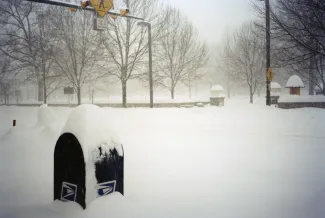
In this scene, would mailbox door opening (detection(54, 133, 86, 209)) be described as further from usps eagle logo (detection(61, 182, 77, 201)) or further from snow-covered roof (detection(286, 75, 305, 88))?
snow-covered roof (detection(286, 75, 305, 88))

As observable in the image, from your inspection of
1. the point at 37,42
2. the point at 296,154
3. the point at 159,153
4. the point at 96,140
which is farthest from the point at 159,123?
the point at 37,42

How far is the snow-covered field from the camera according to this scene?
3.07 meters

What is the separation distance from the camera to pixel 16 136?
7.43 metres

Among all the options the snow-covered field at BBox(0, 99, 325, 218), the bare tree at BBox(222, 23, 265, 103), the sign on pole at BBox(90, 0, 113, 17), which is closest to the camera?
the snow-covered field at BBox(0, 99, 325, 218)

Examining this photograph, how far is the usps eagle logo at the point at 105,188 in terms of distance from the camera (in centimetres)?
275

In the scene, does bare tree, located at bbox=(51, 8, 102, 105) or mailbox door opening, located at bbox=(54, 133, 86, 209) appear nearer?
mailbox door opening, located at bbox=(54, 133, 86, 209)

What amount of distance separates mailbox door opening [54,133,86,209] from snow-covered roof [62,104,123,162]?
80 mm

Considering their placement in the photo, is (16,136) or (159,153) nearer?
(159,153)

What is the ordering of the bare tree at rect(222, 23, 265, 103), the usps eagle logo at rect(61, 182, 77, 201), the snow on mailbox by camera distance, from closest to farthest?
the snow on mailbox < the usps eagle logo at rect(61, 182, 77, 201) < the bare tree at rect(222, 23, 265, 103)

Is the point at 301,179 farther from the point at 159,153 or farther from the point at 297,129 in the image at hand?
the point at 297,129

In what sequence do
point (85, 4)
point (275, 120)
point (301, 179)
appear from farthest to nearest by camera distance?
point (275, 120), point (85, 4), point (301, 179)

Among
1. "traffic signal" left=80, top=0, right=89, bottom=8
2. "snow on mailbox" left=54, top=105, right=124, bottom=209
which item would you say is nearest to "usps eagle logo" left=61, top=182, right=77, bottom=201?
"snow on mailbox" left=54, top=105, right=124, bottom=209

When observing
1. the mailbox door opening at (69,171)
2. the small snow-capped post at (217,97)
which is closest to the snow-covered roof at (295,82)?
the small snow-capped post at (217,97)

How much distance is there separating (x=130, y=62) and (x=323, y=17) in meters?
14.2
